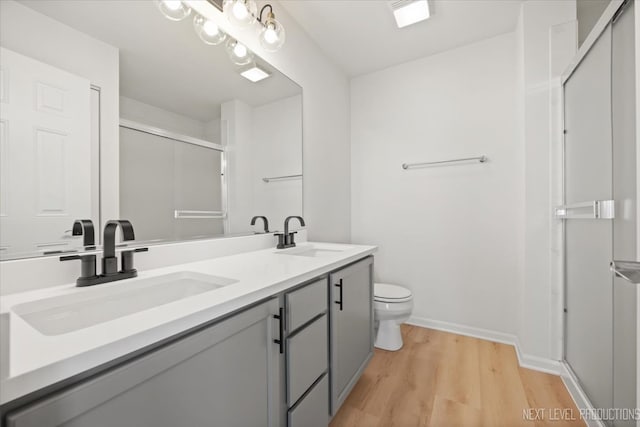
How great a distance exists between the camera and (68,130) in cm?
89

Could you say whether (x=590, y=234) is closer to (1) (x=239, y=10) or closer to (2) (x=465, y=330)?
(2) (x=465, y=330)

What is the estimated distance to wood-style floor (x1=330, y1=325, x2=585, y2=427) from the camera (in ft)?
4.51

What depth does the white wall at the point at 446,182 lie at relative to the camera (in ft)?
7.00

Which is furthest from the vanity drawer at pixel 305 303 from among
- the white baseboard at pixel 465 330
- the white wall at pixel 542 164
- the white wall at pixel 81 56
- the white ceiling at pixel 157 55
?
the white baseboard at pixel 465 330

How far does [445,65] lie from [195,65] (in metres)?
2.06

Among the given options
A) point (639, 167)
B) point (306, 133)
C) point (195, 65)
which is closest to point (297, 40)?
point (306, 133)

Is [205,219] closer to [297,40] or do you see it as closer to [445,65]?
[297,40]

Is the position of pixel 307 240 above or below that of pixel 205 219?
below

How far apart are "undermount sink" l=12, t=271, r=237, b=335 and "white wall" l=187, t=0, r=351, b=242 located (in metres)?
1.14

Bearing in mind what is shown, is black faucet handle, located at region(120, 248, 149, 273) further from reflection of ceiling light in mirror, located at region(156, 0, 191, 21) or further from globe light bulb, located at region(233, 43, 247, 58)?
globe light bulb, located at region(233, 43, 247, 58)

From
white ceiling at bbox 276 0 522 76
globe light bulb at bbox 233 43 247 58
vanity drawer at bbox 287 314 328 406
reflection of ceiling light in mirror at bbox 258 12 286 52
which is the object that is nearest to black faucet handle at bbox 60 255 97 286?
vanity drawer at bbox 287 314 328 406

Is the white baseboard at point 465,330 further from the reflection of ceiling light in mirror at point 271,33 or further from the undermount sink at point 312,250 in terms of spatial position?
the reflection of ceiling light in mirror at point 271,33

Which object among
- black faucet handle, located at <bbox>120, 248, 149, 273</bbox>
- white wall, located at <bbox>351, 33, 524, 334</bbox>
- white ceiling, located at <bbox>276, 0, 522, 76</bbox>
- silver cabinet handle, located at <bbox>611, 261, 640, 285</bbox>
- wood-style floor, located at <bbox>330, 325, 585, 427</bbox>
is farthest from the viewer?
white wall, located at <bbox>351, 33, 524, 334</bbox>

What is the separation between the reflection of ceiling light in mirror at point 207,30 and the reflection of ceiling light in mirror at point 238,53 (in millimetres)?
70
